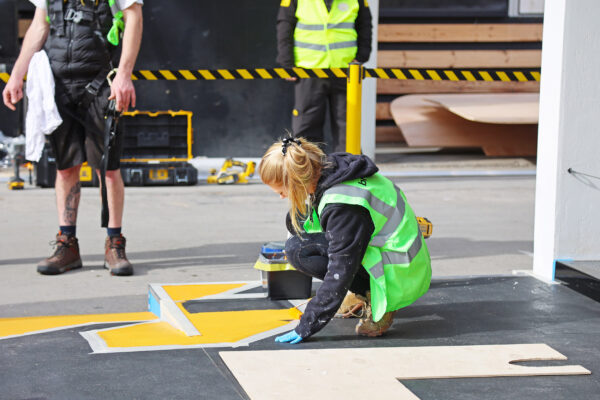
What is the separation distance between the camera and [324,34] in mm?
6547

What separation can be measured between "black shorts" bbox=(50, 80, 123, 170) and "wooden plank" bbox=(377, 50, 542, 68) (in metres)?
9.22

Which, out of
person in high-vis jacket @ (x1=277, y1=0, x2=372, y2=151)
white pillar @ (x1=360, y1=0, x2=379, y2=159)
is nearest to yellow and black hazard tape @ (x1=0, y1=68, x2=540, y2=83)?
person in high-vis jacket @ (x1=277, y1=0, x2=372, y2=151)

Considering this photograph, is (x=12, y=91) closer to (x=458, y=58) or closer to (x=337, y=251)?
(x=337, y=251)

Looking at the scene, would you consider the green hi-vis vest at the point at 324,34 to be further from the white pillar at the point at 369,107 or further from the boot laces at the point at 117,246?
the white pillar at the point at 369,107

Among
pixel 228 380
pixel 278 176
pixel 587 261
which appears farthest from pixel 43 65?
pixel 587 261

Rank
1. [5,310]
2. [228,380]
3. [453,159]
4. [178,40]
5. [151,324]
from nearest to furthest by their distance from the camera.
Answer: [228,380], [151,324], [5,310], [178,40], [453,159]

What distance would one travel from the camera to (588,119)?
4.59m

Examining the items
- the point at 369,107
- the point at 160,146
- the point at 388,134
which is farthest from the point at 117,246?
the point at 388,134

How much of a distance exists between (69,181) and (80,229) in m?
1.48

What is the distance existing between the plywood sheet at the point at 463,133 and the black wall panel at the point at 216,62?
2.02m

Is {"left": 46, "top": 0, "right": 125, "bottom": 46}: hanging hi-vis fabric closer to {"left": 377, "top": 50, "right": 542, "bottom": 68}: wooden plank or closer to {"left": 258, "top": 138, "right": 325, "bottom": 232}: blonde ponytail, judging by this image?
{"left": 258, "top": 138, "right": 325, "bottom": 232}: blonde ponytail

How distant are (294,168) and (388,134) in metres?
11.2

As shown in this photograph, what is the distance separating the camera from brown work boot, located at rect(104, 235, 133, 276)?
5.23 meters

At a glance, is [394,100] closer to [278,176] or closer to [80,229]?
[80,229]
